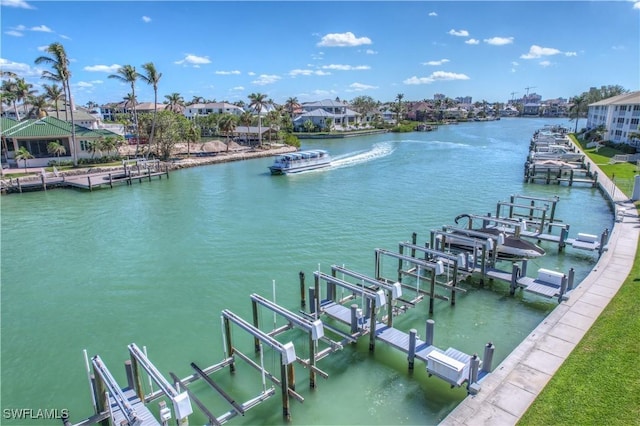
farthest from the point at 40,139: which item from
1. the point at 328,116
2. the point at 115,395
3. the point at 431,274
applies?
the point at 328,116

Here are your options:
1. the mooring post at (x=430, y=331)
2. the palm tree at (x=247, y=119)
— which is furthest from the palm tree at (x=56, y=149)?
the mooring post at (x=430, y=331)

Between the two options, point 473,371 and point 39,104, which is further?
point 39,104

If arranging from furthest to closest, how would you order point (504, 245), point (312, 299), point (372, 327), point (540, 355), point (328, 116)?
point (328, 116) → point (504, 245) → point (312, 299) → point (372, 327) → point (540, 355)

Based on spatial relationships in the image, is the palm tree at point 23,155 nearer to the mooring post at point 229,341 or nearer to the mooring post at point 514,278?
the mooring post at point 229,341

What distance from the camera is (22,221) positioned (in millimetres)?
29734

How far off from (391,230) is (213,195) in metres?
19.3

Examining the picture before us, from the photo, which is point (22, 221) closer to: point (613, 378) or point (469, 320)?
point (469, 320)

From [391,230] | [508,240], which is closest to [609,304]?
[508,240]

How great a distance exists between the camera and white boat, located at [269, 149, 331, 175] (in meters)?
48.7

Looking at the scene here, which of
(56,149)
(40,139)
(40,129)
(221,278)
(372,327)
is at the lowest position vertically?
(221,278)

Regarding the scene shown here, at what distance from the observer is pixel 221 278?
1877 centimetres

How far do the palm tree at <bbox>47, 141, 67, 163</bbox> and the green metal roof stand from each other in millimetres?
1357

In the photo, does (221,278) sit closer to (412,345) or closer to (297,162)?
(412,345)

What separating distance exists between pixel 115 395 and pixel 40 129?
2036 inches
